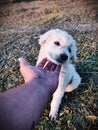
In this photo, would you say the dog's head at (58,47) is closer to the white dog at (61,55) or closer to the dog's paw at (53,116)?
the white dog at (61,55)

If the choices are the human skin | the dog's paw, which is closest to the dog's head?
the human skin

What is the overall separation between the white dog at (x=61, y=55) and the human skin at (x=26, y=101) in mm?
159

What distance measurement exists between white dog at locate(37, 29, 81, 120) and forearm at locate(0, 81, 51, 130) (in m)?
0.31

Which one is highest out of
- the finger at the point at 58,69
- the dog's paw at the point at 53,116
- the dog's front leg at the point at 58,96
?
the finger at the point at 58,69

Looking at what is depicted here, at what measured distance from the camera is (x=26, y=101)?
0.67 m

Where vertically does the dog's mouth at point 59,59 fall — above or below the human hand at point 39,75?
below

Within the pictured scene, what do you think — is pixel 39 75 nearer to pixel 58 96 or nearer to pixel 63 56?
pixel 63 56

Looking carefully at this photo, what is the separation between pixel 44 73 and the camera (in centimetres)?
96

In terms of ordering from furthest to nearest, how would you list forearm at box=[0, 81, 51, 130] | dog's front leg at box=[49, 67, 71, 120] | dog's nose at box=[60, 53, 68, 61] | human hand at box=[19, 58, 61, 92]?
dog's front leg at box=[49, 67, 71, 120] → dog's nose at box=[60, 53, 68, 61] → human hand at box=[19, 58, 61, 92] → forearm at box=[0, 81, 51, 130]

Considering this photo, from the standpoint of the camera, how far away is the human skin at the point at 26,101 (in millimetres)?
562

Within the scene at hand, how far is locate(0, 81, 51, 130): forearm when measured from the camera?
56 cm


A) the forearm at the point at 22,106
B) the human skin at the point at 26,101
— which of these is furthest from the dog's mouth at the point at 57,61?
the forearm at the point at 22,106

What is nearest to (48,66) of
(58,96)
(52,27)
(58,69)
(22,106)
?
(58,69)

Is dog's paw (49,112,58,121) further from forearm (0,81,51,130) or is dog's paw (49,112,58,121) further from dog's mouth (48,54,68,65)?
forearm (0,81,51,130)
